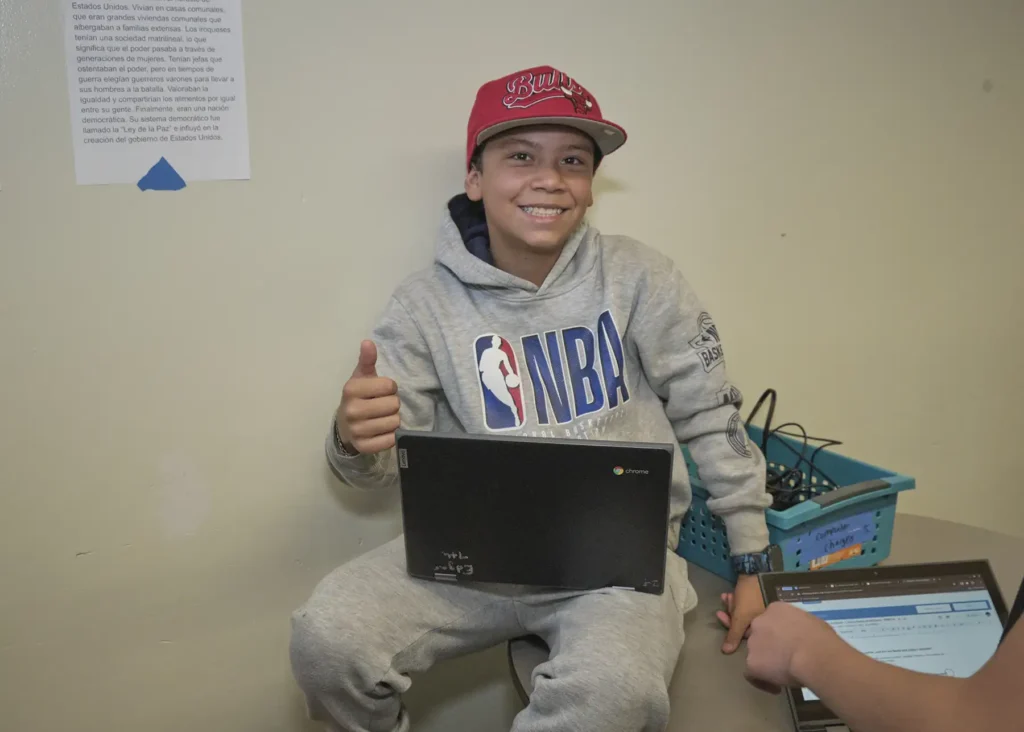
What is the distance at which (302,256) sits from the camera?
103 cm

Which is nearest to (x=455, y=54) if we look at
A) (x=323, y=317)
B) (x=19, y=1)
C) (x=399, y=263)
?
(x=399, y=263)

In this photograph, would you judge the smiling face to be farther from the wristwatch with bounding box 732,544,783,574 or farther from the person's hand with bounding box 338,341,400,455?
the wristwatch with bounding box 732,544,783,574

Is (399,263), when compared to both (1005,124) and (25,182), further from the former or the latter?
(1005,124)

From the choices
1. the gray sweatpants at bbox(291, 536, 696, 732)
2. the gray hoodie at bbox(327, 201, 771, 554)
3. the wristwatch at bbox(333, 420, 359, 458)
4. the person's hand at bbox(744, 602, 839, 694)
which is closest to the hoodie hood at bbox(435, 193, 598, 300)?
the gray hoodie at bbox(327, 201, 771, 554)

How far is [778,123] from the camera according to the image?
1229 millimetres

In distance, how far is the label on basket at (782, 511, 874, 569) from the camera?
3.30 feet

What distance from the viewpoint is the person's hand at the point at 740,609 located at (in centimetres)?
93

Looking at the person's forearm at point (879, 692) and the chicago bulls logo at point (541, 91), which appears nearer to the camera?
the person's forearm at point (879, 692)

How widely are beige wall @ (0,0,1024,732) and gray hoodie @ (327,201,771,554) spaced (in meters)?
0.14

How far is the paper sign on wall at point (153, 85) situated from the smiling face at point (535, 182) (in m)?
0.33

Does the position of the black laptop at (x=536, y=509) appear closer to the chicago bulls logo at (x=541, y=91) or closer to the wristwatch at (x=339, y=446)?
the wristwatch at (x=339, y=446)

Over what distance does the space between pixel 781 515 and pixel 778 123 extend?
0.65 meters

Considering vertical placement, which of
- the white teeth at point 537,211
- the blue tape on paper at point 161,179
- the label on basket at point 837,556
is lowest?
the label on basket at point 837,556

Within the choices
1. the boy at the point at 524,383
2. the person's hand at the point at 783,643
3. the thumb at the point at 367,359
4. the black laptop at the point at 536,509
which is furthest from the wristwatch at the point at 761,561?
the thumb at the point at 367,359
